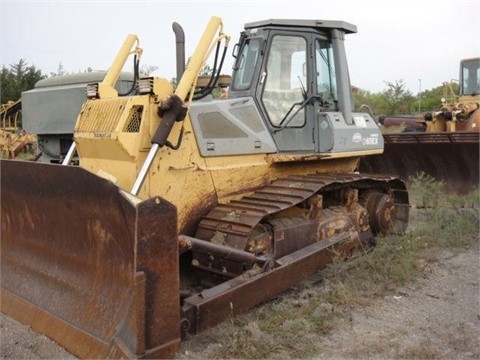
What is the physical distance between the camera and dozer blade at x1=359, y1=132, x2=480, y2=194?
8.88 metres

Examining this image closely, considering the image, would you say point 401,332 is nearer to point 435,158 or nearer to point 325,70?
point 325,70

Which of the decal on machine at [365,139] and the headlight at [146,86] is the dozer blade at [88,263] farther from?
the decal on machine at [365,139]

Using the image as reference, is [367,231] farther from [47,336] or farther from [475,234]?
[47,336]

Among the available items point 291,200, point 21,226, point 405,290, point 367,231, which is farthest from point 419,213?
point 21,226

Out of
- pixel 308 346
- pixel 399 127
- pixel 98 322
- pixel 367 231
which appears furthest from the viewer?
pixel 399 127

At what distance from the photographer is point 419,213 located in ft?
27.8

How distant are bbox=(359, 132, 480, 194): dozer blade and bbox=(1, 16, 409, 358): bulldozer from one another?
2865 millimetres

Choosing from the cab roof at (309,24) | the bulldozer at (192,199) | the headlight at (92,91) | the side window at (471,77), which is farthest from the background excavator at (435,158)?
the headlight at (92,91)

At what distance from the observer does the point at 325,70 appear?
19.8ft

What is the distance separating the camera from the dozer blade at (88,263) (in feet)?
10.4

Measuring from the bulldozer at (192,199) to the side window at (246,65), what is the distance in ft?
0.05

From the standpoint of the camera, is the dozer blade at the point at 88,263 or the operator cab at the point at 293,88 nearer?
the dozer blade at the point at 88,263

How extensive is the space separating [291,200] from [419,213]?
4.36m

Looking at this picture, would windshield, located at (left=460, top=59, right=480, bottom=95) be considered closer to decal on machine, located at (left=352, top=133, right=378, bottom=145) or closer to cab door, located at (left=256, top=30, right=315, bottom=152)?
decal on machine, located at (left=352, top=133, right=378, bottom=145)
